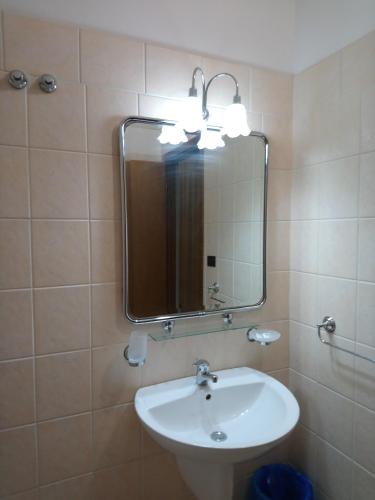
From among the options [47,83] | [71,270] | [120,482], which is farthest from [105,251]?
[120,482]

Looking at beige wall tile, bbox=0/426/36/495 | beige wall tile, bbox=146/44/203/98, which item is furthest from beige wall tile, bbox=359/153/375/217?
beige wall tile, bbox=0/426/36/495

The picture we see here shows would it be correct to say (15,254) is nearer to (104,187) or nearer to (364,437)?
(104,187)

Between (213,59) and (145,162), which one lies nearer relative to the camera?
(145,162)

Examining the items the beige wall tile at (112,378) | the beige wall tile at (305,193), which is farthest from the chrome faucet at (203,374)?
the beige wall tile at (305,193)

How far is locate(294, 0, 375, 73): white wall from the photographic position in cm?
117

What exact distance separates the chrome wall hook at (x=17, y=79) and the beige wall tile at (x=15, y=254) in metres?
0.43

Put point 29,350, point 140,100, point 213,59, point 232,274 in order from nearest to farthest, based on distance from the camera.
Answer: point 29,350 < point 140,100 < point 213,59 < point 232,274

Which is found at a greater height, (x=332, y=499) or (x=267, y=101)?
(x=267, y=101)

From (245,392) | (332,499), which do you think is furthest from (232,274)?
Result: (332,499)

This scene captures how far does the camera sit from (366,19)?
1148mm

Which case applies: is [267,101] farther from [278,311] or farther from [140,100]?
[278,311]

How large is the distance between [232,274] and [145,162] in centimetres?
61

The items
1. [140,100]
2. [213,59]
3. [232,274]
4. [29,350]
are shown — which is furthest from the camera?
[232,274]

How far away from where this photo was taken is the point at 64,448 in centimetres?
113
